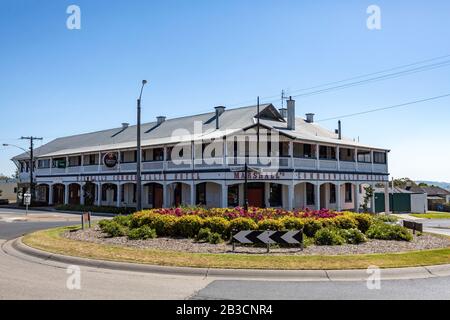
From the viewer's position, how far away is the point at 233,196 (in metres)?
32.6

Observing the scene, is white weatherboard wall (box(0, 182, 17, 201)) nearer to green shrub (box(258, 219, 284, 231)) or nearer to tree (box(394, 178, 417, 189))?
tree (box(394, 178, 417, 189))

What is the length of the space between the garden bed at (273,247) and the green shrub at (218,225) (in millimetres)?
915

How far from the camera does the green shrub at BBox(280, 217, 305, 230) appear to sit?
51.1 ft

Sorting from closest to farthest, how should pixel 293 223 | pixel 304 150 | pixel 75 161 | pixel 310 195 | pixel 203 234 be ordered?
pixel 203 234 → pixel 293 223 → pixel 304 150 → pixel 310 195 → pixel 75 161

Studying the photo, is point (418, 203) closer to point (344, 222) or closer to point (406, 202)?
point (406, 202)

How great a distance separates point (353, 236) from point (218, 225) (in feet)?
16.2

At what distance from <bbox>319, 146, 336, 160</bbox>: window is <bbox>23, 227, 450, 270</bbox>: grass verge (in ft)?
78.0

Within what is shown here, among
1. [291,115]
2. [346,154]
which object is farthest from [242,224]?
[346,154]

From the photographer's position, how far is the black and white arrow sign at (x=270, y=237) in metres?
13.1

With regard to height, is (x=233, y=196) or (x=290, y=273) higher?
(x=233, y=196)

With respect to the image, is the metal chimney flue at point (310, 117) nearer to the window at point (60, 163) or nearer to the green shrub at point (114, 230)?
the window at point (60, 163)
